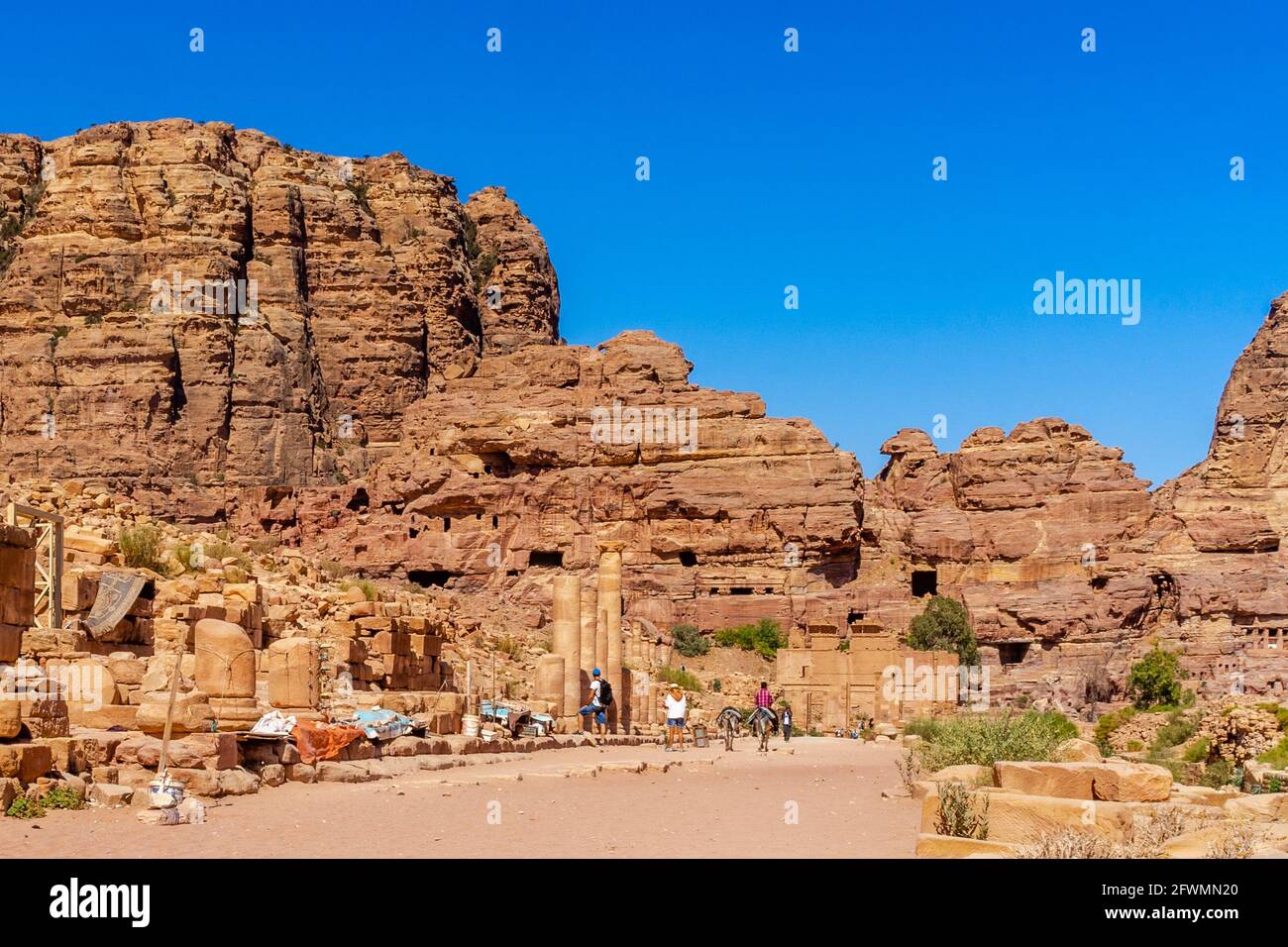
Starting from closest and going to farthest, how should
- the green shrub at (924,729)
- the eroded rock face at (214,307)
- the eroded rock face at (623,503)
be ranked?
the green shrub at (924,729), the eroded rock face at (623,503), the eroded rock face at (214,307)

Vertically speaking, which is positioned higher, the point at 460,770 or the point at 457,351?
the point at 457,351

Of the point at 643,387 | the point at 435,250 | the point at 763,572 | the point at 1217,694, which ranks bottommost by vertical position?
the point at 1217,694

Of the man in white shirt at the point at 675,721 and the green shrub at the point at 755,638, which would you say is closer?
the man in white shirt at the point at 675,721

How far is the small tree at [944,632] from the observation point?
6900cm

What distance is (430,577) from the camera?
77.7 meters

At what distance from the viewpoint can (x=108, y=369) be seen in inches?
3733

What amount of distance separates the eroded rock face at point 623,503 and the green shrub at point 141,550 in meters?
45.5

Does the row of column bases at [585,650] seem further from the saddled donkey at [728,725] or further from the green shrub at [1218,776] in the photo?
the green shrub at [1218,776]

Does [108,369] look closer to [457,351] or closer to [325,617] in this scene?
[457,351]

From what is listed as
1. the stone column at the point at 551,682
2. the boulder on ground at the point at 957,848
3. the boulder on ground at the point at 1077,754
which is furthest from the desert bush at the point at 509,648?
the boulder on ground at the point at 957,848

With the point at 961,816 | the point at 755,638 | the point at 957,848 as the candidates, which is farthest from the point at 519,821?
the point at 755,638
